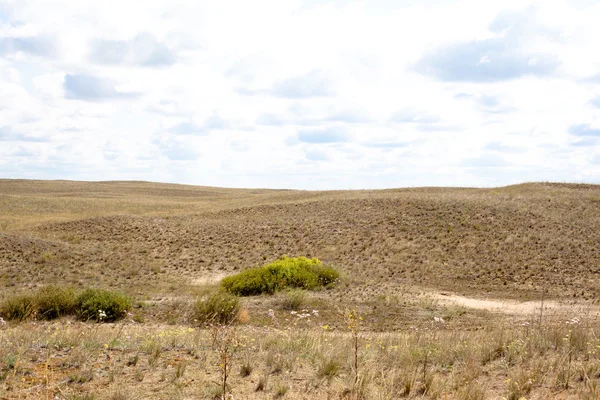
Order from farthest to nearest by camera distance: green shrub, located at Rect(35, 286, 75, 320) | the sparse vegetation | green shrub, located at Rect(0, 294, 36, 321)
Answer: green shrub, located at Rect(35, 286, 75, 320) < the sparse vegetation < green shrub, located at Rect(0, 294, 36, 321)

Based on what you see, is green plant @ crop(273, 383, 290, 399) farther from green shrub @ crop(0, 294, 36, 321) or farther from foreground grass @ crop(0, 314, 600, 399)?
green shrub @ crop(0, 294, 36, 321)

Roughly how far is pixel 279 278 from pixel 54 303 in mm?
7901

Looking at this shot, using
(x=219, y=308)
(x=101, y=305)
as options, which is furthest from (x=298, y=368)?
(x=101, y=305)

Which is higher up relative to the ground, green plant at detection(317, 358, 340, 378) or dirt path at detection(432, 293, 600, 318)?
green plant at detection(317, 358, 340, 378)

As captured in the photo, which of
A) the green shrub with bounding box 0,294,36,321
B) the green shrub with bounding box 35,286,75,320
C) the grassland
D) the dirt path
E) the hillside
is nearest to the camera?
the grassland

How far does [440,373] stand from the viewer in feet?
22.7

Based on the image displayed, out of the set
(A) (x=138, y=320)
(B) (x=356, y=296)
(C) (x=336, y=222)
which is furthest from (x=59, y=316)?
(C) (x=336, y=222)

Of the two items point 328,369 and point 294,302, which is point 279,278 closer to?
point 294,302

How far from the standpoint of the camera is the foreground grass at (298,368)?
19.5ft

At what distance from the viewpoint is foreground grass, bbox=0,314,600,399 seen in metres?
5.94

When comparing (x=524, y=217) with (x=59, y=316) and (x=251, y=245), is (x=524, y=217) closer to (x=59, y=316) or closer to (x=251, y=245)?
(x=251, y=245)

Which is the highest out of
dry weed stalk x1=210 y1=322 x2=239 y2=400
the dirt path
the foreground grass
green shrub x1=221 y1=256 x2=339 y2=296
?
dry weed stalk x1=210 y1=322 x2=239 y2=400

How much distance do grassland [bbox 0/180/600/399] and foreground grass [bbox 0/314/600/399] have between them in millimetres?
29

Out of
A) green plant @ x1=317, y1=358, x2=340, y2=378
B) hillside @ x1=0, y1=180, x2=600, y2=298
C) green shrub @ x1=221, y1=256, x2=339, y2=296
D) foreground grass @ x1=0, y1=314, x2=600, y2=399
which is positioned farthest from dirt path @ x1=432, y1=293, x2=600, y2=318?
green plant @ x1=317, y1=358, x2=340, y2=378
